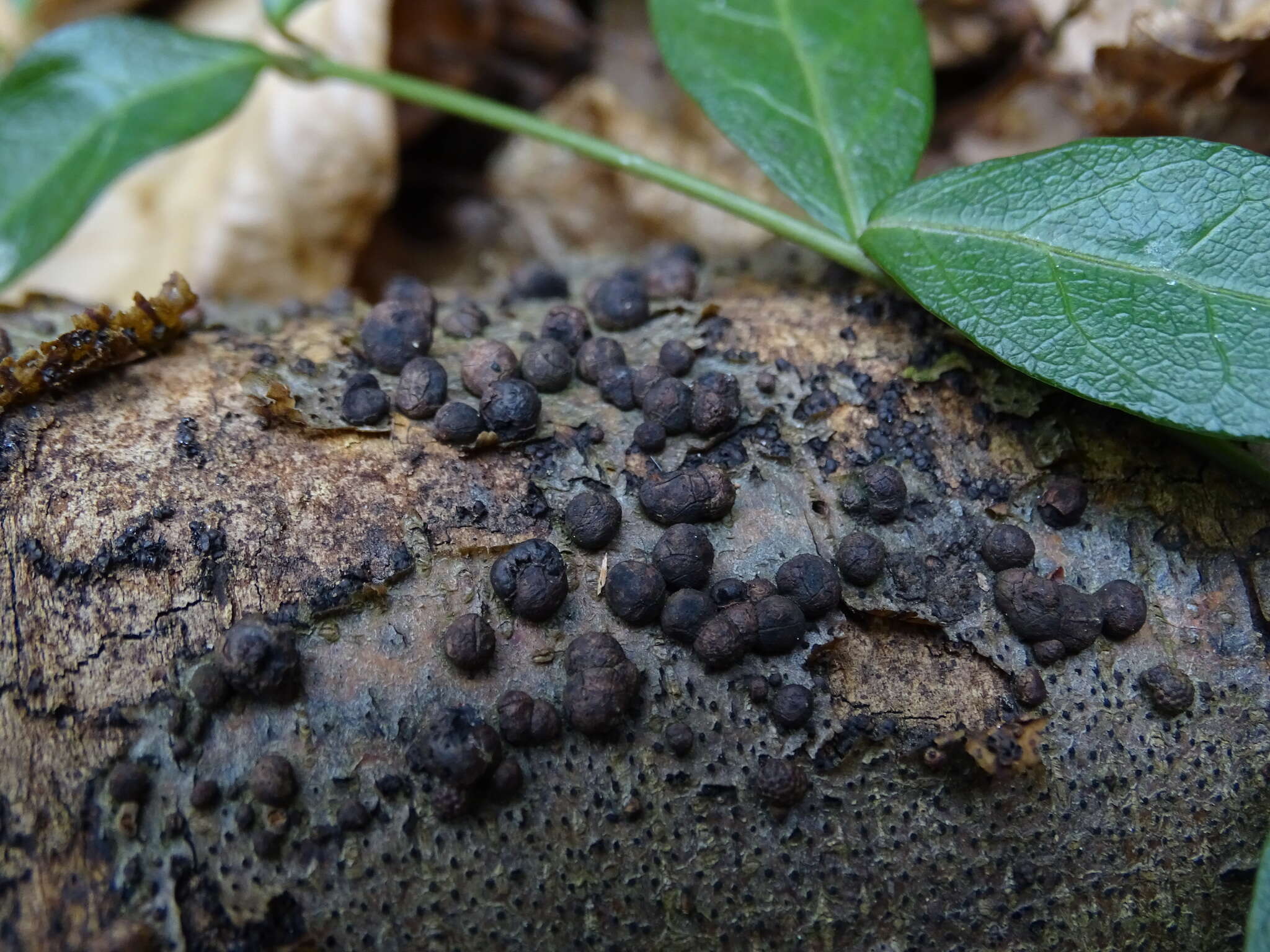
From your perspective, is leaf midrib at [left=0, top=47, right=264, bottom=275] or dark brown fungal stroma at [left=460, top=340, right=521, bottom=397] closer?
dark brown fungal stroma at [left=460, top=340, right=521, bottom=397]

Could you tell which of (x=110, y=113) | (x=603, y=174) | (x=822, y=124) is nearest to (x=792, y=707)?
(x=822, y=124)

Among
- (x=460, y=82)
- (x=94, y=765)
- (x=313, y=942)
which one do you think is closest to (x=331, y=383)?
(x=94, y=765)

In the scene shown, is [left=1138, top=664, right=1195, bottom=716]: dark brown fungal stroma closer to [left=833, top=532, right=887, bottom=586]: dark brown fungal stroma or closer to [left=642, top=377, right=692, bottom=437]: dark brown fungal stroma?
[left=833, top=532, right=887, bottom=586]: dark brown fungal stroma

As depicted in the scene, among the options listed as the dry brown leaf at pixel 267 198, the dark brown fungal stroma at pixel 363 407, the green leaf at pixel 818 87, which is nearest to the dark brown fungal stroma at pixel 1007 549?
the green leaf at pixel 818 87

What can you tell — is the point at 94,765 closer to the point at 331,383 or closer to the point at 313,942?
the point at 313,942

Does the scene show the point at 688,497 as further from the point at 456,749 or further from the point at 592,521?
the point at 456,749

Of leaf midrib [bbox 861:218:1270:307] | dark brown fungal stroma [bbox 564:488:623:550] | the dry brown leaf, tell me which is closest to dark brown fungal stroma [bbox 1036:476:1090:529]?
leaf midrib [bbox 861:218:1270:307]
